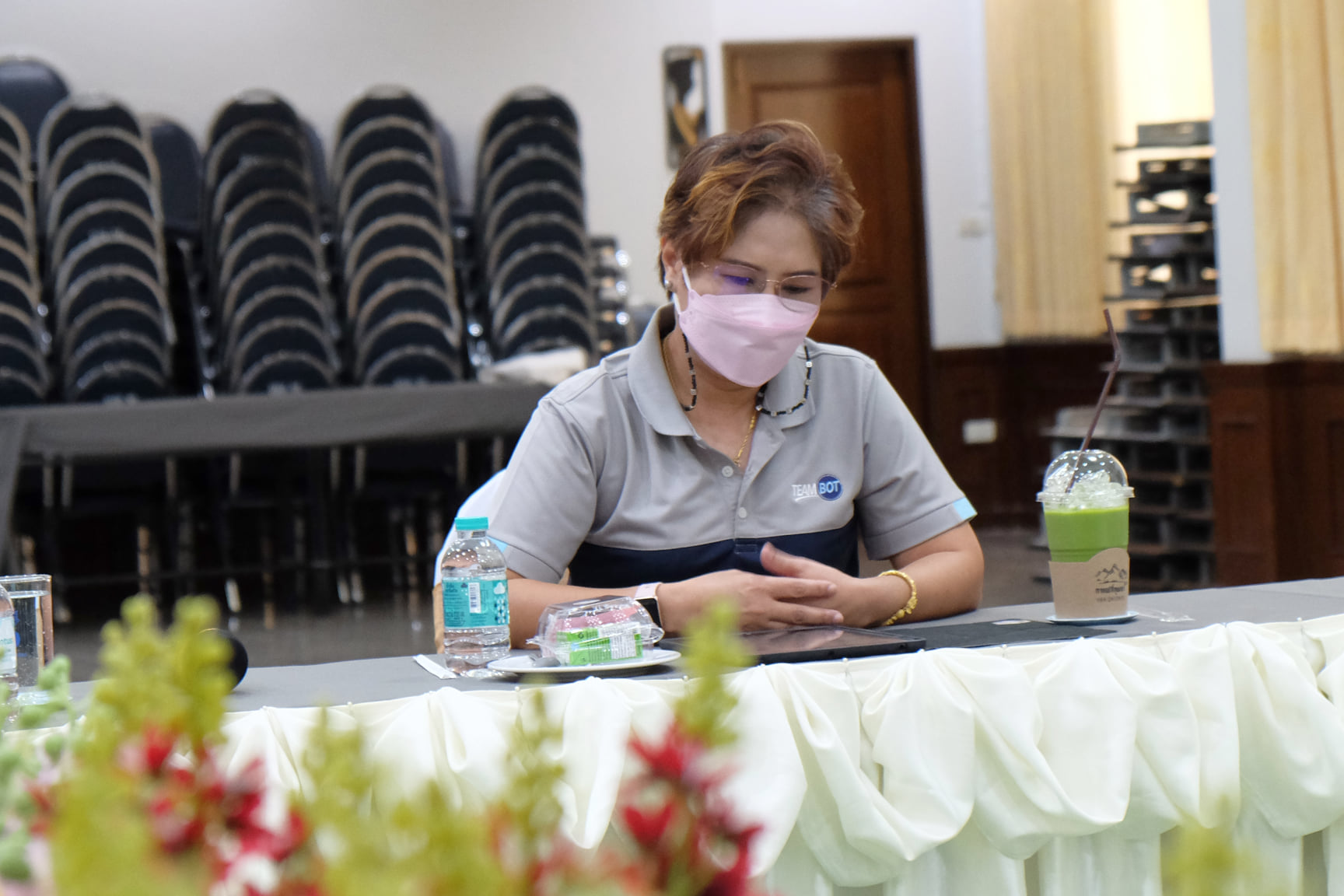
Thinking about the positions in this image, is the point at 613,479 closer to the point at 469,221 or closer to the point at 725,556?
the point at 725,556

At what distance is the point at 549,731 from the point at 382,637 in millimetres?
4525

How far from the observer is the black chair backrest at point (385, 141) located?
20.0 feet

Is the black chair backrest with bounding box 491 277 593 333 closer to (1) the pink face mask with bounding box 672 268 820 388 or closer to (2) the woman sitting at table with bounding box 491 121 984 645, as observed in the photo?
(2) the woman sitting at table with bounding box 491 121 984 645

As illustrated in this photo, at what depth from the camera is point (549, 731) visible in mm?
423

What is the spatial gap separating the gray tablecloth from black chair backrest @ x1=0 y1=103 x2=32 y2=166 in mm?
4740

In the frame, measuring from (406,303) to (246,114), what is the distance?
1.13 meters

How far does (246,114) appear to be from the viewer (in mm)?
6051

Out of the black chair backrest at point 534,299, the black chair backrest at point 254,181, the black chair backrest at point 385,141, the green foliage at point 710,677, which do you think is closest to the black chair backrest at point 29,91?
the black chair backrest at point 254,181

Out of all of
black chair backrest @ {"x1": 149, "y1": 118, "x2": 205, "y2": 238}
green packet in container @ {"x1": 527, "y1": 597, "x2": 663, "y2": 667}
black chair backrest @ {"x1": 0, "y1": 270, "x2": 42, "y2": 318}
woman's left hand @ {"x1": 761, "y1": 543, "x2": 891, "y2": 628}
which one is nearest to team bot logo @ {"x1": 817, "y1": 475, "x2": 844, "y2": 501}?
woman's left hand @ {"x1": 761, "y1": 543, "x2": 891, "y2": 628}

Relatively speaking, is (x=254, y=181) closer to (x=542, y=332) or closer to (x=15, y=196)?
(x=15, y=196)

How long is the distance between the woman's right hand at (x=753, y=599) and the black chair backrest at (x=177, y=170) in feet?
16.7

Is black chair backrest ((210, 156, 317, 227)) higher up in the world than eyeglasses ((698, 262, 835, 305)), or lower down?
higher up

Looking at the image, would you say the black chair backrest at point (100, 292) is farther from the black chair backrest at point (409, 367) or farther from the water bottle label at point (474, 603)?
the water bottle label at point (474, 603)

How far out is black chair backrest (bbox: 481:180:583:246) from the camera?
19.9 feet
